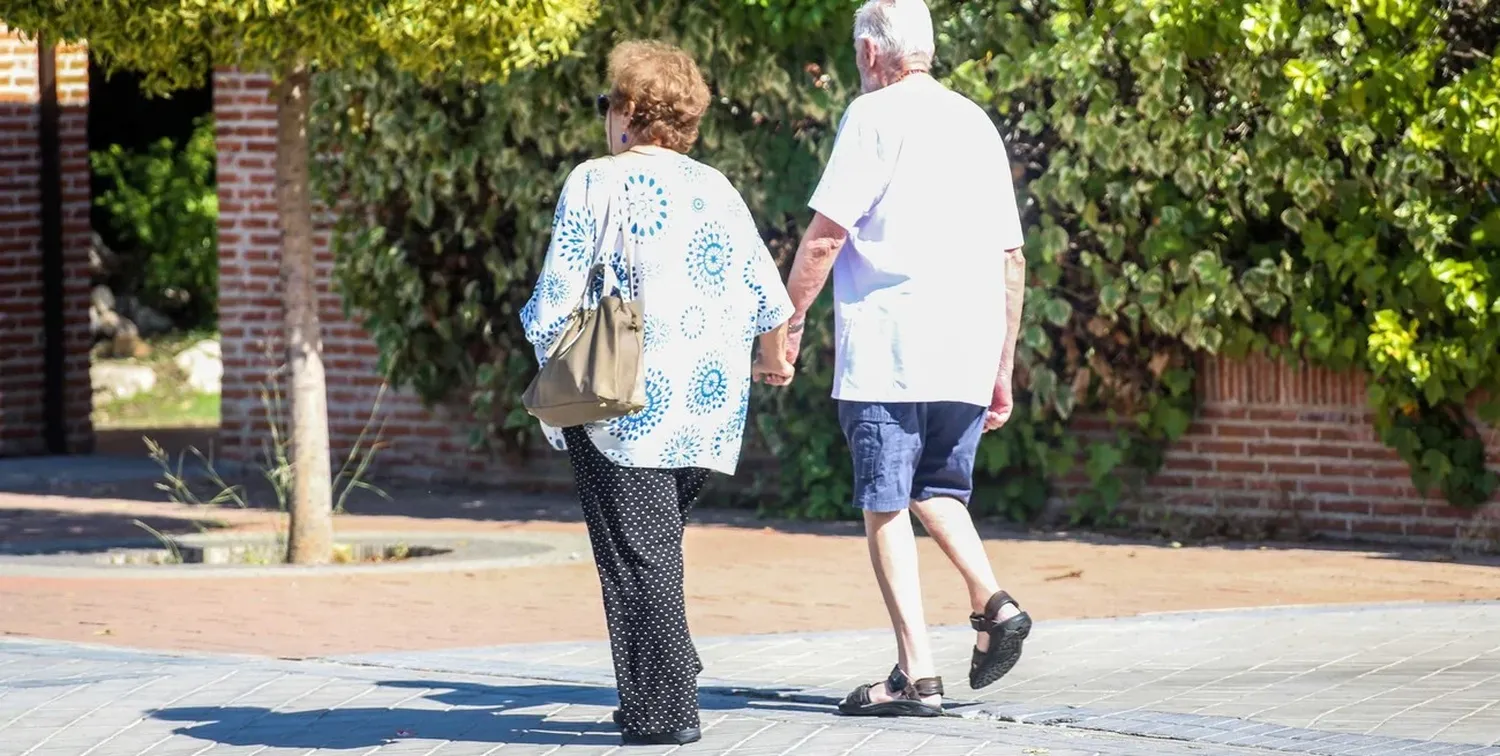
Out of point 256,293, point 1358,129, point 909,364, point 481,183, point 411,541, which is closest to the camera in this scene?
point 909,364

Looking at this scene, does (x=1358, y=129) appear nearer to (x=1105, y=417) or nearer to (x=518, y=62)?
(x=1105, y=417)

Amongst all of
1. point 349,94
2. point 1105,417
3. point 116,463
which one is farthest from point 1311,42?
point 116,463

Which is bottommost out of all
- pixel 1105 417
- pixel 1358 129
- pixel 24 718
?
pixel 24 718

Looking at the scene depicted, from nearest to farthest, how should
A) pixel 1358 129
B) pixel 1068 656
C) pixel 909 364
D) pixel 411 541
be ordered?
pixel 909 364 < pixel 1068 656 < pixel 1358 129 < pixel 411 541

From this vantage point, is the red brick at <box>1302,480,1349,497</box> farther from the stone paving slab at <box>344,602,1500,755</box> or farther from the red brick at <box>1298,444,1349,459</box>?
the stone paving slab at <box>344,602,1500,755</box>

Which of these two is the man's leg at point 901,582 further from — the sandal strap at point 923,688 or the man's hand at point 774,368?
the man's hand at point 774,368

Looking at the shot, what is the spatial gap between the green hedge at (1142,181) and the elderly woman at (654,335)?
13.9ft

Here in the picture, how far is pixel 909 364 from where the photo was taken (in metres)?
5.68

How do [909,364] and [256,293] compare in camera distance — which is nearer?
[909,364]

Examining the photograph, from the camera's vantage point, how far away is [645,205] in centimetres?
539

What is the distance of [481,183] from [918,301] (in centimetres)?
620

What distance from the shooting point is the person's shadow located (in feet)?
18.4

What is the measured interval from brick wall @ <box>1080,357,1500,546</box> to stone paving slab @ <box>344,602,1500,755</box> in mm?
2004

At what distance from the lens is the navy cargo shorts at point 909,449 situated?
18.7 ft
